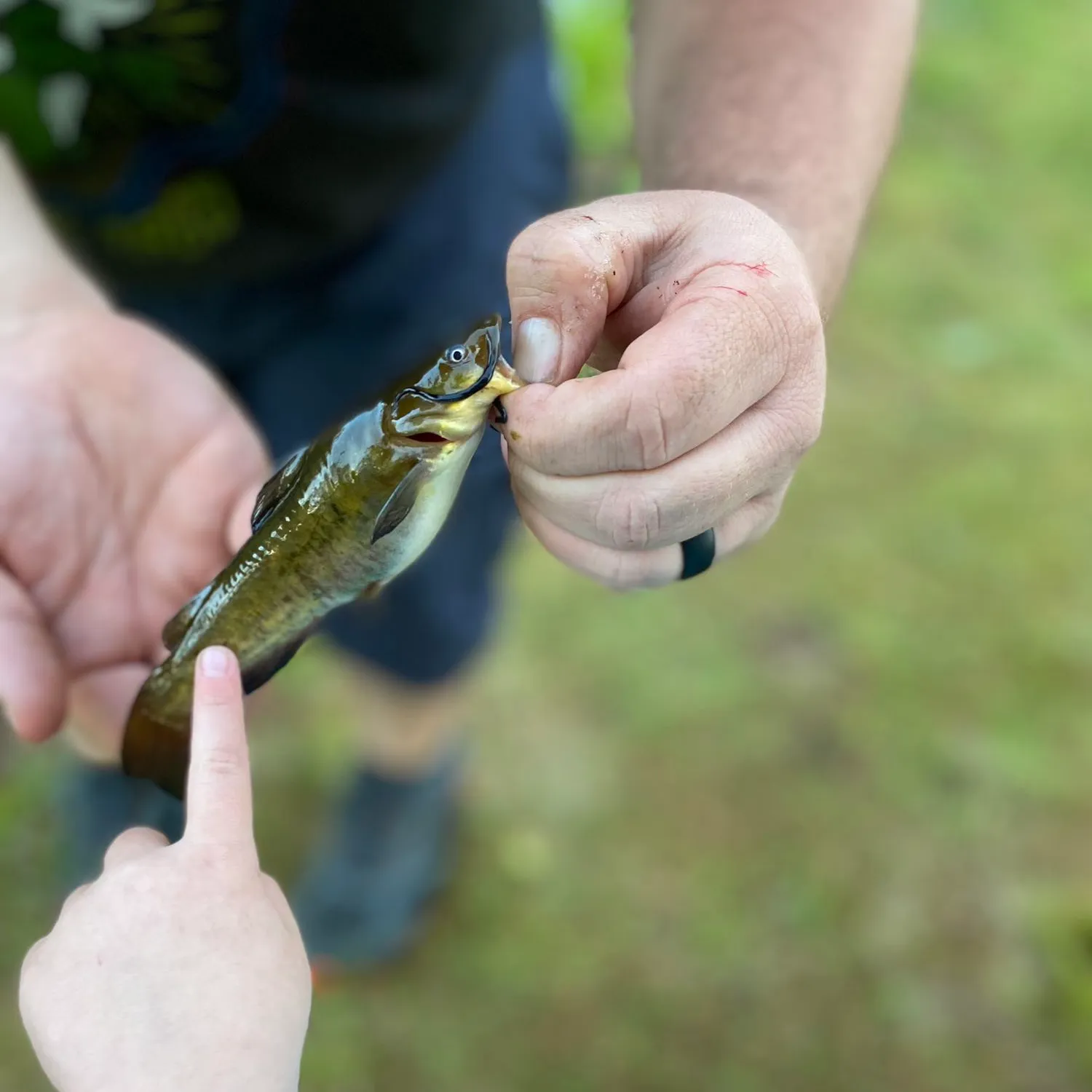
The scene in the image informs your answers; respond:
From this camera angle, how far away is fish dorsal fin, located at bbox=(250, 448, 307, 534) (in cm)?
169

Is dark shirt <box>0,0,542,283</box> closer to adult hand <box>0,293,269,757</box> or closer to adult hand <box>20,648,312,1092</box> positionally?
adult hand <box>0,293,269,757</box>

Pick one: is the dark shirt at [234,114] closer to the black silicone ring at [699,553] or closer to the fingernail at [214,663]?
the fingernail at [214,663]

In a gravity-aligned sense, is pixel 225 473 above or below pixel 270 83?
below

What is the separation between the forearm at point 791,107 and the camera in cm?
168

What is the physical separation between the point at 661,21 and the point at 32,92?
120cm

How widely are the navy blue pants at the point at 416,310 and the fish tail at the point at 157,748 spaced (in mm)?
888

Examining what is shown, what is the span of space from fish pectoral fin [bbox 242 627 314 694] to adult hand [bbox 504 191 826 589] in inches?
Answer: 20.3

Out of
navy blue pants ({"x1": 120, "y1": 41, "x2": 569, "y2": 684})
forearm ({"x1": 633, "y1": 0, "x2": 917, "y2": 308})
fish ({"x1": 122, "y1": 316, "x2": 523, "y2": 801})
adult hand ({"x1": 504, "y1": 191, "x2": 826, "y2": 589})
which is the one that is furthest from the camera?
navy blue pants ({"x1": 120, "y1": 41, "x2": 569, "y2": 684})

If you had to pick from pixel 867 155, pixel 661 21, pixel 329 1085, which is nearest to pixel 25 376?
pixel 661 21

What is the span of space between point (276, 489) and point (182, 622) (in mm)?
269

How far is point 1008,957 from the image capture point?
9.63 feet

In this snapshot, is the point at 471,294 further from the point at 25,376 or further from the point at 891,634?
the point at 891,634

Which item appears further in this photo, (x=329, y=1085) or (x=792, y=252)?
(x=329, y=1085)

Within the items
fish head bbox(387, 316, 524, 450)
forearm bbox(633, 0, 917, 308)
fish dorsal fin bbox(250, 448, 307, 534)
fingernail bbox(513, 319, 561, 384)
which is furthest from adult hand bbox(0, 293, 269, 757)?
forearm bbox(633, 0, 917, 308)
